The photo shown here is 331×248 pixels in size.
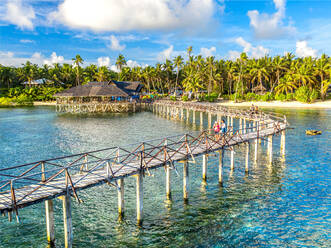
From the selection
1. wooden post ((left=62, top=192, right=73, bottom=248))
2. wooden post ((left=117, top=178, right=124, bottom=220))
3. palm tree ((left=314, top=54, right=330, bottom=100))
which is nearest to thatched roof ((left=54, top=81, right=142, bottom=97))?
palm tree ((left=314, top=54, right=330, bottom=100))

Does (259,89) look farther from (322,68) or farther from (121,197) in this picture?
(121,197)

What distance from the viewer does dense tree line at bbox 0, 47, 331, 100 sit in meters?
81.1

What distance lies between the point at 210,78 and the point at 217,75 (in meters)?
2.52

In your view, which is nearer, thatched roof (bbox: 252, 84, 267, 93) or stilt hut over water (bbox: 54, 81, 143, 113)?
stilt hut over water (bbox: 54, 81, 143, 113)

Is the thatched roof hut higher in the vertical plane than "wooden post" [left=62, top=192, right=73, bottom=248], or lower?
higher

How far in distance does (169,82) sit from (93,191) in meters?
94.5

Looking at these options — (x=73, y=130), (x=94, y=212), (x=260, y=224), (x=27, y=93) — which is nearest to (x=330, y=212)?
(x=260, y=224)

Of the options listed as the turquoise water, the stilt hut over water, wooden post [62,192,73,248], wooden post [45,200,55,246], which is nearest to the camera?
wooden post [62,192,73,248]

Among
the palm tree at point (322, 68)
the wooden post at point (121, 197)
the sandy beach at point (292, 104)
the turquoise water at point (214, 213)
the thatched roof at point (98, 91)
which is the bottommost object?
the turquoise water at point (214, 213)

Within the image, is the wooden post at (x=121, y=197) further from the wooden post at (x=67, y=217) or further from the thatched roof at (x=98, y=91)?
the thatched roof at (x=98, y=91)

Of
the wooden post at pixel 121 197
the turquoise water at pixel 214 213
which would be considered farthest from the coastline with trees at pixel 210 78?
the wooden post at pixel 121 197

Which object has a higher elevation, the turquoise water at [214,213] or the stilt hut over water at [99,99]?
the stilt hut over water at [99,99]

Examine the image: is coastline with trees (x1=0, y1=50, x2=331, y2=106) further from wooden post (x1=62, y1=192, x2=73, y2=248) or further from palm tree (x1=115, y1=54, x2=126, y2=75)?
wooden post (x1=62, y1=192, x2=73, y2=248)

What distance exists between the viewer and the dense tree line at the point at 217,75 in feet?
266
